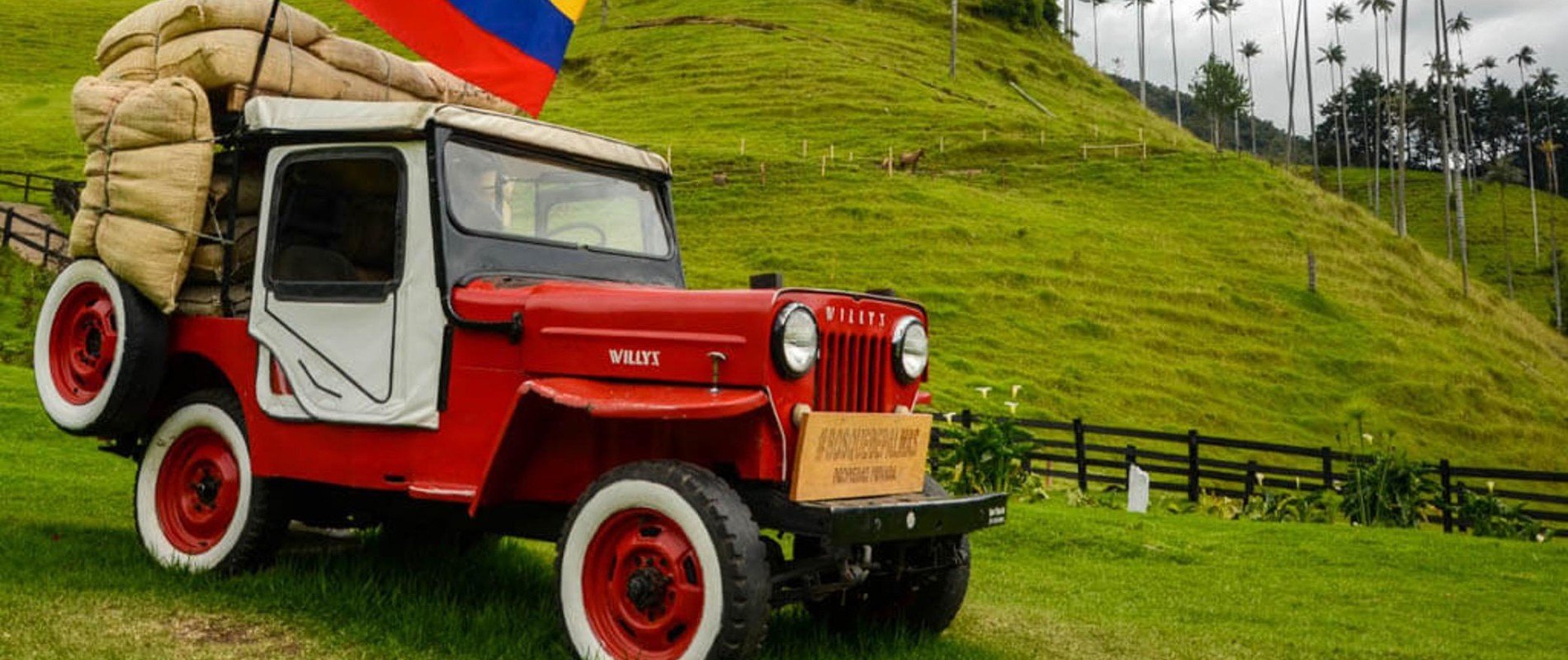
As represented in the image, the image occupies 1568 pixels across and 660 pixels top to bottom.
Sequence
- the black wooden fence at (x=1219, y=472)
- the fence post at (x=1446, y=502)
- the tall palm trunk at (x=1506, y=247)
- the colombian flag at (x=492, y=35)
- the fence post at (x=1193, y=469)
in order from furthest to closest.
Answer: the tall palm trunk at (x=1506, y=247) < the fence post at (x=1193, y=469) < the black wooden fence at (x=1219, y=472) < the fence post at (x=1446, y=502) < the colombian flag at (x=492, y=35)

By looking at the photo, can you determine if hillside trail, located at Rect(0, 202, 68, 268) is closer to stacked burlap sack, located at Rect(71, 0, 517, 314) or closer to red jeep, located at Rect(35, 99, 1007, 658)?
stacked burlap sack, located at Rect(71, 0, 517, 314)

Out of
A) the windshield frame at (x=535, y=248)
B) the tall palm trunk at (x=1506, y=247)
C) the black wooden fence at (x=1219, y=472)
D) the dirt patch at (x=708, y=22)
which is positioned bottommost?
the black wooden fence at (x=1219, y=472)

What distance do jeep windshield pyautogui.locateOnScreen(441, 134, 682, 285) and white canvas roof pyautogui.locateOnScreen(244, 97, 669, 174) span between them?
9 cm

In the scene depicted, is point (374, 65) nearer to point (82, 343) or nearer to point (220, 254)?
point (220, 254)

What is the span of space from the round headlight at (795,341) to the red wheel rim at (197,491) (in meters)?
3.58

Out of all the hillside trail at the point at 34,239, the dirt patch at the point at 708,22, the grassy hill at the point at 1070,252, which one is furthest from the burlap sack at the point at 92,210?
the dirt patch at the point at 708,22

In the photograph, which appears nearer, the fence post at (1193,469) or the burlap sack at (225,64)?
the burlap sack at (225,64)

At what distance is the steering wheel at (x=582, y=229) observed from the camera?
6.97 m

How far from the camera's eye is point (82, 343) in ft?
24.7

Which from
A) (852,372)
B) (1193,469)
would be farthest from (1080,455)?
(852,372)

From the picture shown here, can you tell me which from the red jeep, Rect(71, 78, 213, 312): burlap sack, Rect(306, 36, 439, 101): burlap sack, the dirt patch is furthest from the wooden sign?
the dirt patch

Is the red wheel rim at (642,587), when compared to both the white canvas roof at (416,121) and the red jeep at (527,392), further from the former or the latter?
A: the white canvas roof at (416,121)

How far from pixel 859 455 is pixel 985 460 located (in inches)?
396

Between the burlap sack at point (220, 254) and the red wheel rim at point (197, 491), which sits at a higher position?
the burlap sack at point (220, 254)
